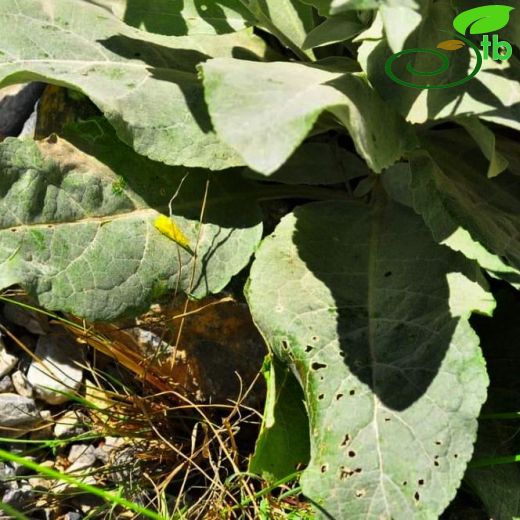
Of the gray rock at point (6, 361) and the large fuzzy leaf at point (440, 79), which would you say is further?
the gray rock at point (6, 361)

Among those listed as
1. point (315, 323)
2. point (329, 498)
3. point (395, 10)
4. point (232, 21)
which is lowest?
point (329, 498)

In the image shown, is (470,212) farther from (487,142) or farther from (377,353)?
(377,353)

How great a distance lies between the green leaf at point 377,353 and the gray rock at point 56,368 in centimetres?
65

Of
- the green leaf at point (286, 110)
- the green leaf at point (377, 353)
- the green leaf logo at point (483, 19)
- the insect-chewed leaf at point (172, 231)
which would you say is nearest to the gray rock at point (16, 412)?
the insect-chewed leaf at point (172, 231)

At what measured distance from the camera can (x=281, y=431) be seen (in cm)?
182

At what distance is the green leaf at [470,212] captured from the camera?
5.63 ft

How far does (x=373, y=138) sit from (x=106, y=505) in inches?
40.0

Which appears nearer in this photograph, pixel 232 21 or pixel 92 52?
pixel 92 52

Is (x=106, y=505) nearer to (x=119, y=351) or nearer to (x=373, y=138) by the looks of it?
(x=119, y=351)

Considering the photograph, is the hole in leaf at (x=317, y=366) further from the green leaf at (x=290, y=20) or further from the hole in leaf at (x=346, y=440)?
the green leaf at (x=290, y=20)

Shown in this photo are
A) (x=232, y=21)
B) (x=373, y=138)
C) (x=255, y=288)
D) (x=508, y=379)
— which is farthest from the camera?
(x=232, y=21)

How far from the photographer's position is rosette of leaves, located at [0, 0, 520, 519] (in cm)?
161

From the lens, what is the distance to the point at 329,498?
1.59m

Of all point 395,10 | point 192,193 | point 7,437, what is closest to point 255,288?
point 192,193
